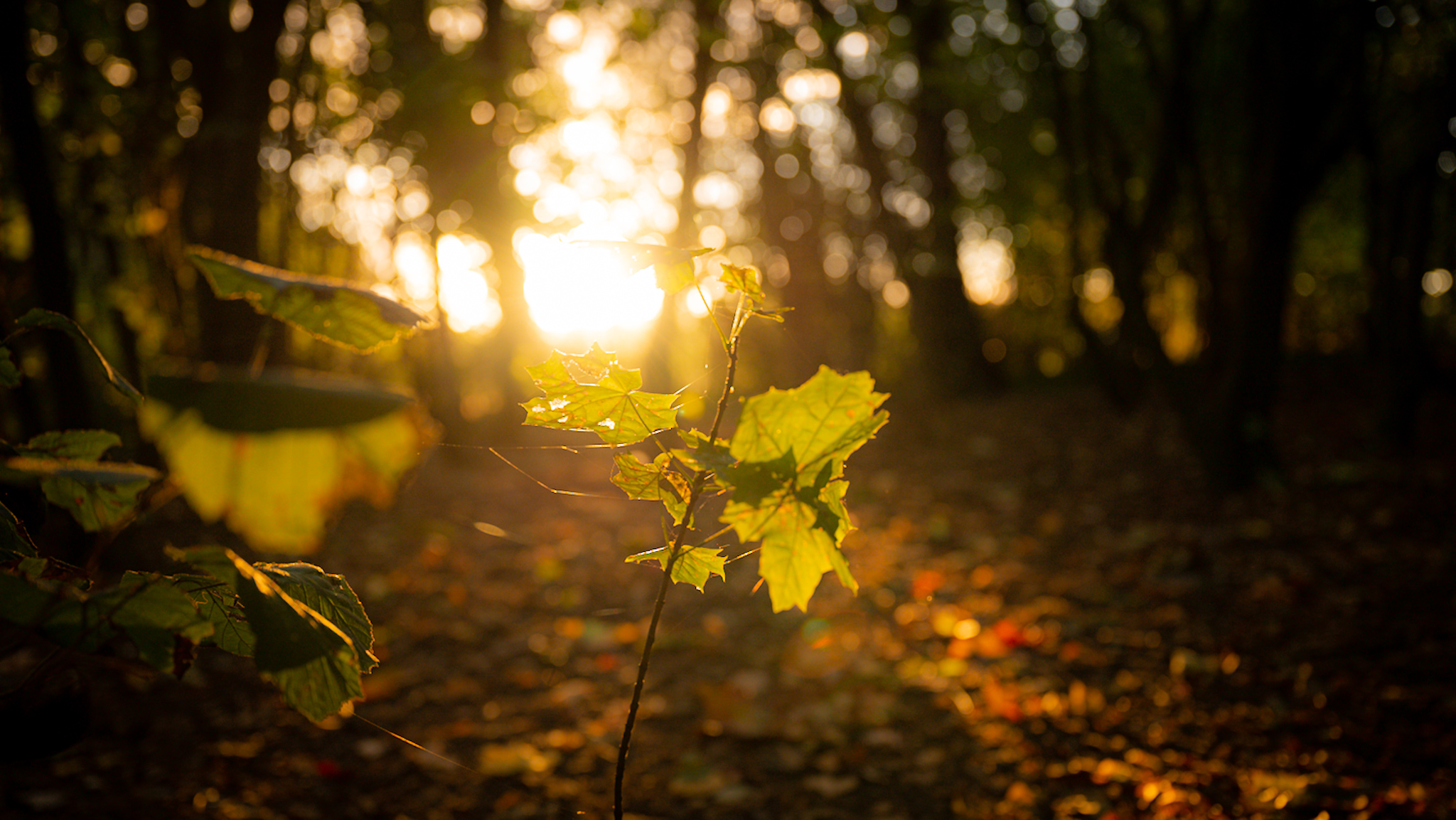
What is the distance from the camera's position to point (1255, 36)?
466 centimetres

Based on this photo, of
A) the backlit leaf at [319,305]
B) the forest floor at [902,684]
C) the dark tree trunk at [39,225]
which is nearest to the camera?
the backlit leaf at [319,305]

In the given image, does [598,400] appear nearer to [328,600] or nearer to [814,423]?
[814,423]

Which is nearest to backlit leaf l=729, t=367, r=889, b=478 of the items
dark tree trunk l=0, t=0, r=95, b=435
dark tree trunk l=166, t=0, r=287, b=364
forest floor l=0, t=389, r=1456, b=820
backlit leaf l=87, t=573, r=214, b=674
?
forest floor l=0, t=389, r=1456, b=820

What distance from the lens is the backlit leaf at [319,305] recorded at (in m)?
0.80

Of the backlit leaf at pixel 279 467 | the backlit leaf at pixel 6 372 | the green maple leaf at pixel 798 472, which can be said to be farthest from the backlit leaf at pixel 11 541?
the green maple leaf at pixel 798 472

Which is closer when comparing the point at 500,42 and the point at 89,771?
the point at 89,771

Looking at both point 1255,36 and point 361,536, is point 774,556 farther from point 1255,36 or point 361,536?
point 1255,36

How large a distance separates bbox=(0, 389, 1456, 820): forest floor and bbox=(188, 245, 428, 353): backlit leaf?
381 millimetres

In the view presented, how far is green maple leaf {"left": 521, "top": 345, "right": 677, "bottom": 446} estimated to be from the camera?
0.90 meters

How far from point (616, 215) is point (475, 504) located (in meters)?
5.05

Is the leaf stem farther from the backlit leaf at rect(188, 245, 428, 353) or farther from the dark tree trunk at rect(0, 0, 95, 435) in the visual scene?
the dark tree trunk at rect(0, 0, 95, 435)

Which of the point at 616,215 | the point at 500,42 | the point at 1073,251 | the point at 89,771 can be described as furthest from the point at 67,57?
the point at 1073,251

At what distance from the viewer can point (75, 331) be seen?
90cm

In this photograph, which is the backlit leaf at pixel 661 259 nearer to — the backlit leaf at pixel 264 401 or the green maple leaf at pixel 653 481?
the green maple leaf at pixel 653 481
